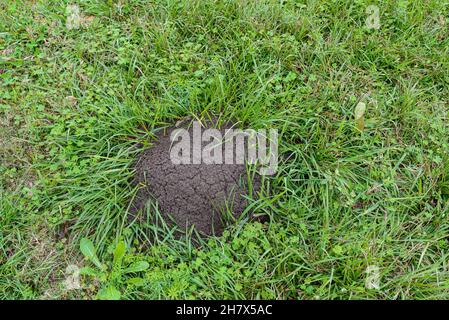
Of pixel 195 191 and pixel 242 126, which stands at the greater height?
pixel 242 126

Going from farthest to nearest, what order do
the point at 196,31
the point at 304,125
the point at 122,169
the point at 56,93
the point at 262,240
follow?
the point at 196,31
the point at 56,93
the point at 304,125
the point at 122,169
the point at 262,240

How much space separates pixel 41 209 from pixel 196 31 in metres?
1.79

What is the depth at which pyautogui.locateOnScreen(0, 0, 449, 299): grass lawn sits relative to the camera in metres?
2.29

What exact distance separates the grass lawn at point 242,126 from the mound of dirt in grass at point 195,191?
92 millimetres

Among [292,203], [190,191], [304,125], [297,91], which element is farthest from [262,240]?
[297,91]

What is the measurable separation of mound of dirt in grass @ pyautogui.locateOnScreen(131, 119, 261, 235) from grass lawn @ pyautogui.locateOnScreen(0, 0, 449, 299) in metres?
0.09

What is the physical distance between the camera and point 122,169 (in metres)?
2.54

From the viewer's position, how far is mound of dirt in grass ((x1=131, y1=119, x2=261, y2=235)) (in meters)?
2.46

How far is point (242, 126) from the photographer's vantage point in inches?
106

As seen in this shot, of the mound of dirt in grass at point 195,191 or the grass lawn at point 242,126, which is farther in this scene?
the mound of dirt in grass at point 195,191

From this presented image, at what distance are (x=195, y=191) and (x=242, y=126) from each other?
22.2 inches

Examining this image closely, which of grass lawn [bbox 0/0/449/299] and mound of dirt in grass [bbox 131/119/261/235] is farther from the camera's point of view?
mound of dirt in grass [bbox 131/119/261/235]

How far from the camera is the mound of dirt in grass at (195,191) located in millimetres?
2457
